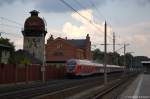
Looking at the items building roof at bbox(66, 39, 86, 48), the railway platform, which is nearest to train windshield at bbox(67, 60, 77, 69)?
the railway platform

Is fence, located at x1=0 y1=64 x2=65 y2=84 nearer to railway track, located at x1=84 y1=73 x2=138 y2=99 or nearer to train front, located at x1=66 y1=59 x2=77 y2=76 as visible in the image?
train front, located at x1=66 y1=59 x2=77 y2=76

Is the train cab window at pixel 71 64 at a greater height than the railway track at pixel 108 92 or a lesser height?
greater

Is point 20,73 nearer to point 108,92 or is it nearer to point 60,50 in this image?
point 108,92

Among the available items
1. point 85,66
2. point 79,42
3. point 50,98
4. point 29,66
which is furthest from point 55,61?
point 50,98

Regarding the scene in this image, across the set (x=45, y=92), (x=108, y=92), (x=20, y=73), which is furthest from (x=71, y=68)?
(x=45, y=92)

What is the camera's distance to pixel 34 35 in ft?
314

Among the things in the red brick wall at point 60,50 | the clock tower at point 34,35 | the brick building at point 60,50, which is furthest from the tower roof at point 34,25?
the red brick wall at point 60,50

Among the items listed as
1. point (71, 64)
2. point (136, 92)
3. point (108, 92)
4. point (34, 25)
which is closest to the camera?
point (136, 92)

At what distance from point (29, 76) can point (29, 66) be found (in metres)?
1.54

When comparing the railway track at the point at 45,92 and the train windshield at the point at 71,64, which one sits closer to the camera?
the railway track at the point at 45,92

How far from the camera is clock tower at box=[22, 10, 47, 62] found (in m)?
94.8

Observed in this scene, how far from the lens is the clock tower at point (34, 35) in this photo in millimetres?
94750

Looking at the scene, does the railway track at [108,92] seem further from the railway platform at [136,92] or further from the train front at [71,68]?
the train front at [71,68]

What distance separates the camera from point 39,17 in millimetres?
96750
